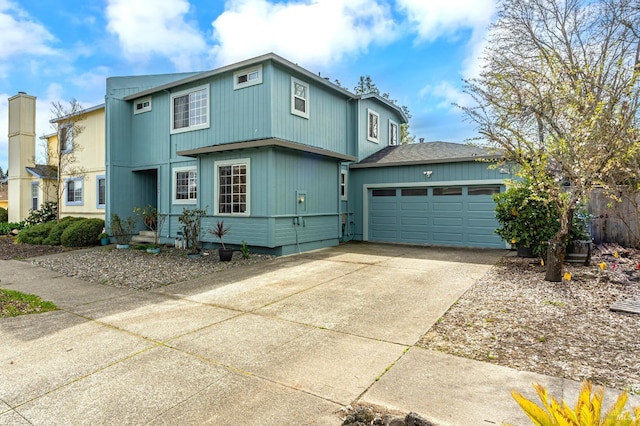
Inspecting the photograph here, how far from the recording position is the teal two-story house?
388 inches

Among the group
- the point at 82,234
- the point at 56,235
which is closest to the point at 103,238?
the point at 82,234

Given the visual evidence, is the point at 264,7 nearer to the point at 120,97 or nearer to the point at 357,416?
the point at 120,97

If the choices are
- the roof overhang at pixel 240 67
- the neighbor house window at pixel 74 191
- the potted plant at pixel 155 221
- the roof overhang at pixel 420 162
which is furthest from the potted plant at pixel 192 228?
the neighbor house window at pixel 74 191

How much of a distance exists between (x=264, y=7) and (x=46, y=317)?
396 inches

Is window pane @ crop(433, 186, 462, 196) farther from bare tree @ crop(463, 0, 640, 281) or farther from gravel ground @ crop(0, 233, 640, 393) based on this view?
bare tree @ crop(463, 0, 640, 281)

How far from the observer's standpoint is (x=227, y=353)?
3500 millimetres

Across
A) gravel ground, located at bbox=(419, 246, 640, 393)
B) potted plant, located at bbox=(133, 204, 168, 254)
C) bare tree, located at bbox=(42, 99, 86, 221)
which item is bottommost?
gravel ground, located at bbox=(419, 246, 640, 393)

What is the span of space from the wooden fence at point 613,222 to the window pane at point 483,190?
2.46 m

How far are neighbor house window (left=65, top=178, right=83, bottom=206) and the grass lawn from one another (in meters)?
11.2

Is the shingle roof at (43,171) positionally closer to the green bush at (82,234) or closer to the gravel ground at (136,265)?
the green bush at (82,234)

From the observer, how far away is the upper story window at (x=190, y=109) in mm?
11469

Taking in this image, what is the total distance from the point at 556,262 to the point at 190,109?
37.1ft

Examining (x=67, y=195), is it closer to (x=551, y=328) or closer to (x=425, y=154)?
(x=425, y=154)

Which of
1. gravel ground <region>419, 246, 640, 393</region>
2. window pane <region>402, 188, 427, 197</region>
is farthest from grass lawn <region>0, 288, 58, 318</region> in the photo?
window pane <region>402, 188, 427, 197</region>
